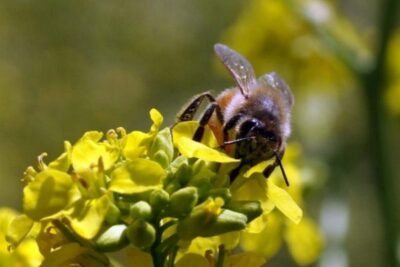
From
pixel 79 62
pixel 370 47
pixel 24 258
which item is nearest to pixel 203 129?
pixel 24 258

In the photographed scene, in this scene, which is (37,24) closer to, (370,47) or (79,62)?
(79,62)

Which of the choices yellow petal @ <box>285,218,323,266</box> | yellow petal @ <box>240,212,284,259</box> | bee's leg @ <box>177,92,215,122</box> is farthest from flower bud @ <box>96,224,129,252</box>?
yellow petal @ <box>285,218,323,266</box>

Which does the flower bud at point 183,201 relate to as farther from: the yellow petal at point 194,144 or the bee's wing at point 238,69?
the bee's wing at point 238,69

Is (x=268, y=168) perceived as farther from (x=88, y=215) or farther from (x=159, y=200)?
(x=88, y=215)

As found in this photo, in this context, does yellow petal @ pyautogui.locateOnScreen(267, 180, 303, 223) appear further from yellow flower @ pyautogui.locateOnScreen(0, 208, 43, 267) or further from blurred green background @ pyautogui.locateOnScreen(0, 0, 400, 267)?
blurred green background @ pyautogui.locateOnScreen(0, 0, 400, 267)

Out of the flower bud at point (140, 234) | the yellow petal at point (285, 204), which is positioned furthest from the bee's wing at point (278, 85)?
the flower bud at point (140, 234)
